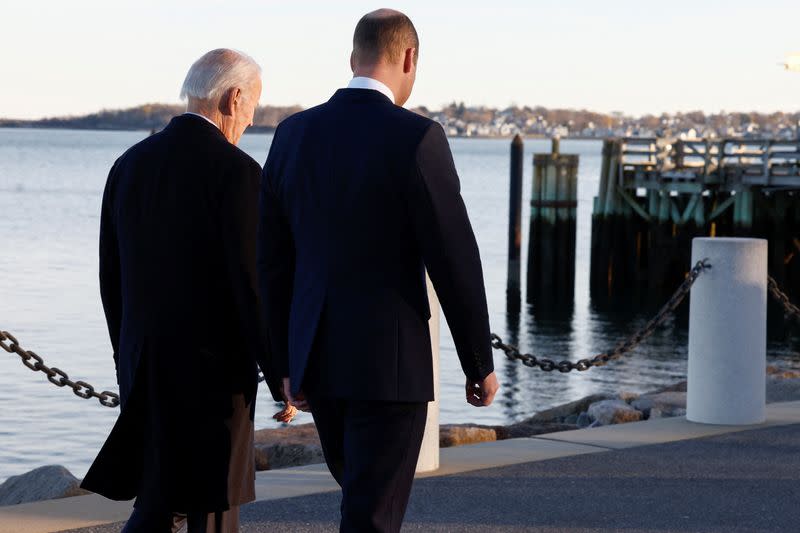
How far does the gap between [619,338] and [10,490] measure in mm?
20189

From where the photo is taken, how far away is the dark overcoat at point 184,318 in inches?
147

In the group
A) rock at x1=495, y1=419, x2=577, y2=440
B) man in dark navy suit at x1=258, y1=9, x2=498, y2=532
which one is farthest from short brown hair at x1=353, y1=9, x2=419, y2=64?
rock at x1=495, y1=419, x2=577, y2=440

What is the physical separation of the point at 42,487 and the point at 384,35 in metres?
3.92

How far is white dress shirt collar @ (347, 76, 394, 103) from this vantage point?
3582 mm

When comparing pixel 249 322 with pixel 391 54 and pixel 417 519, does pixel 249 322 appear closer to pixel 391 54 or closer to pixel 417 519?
pixel 391 54

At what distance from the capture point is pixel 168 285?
372 centimetres

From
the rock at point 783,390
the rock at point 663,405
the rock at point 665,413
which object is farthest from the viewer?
the rock at point 783,390

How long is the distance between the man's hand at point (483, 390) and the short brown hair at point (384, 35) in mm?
862

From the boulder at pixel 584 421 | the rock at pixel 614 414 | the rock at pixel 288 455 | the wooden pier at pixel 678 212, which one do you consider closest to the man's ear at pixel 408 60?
the rock at pixel 288 455

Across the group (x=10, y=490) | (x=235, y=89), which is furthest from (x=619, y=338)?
(x=235, y=89)

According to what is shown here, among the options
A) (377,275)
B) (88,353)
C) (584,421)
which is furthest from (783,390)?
(88,353)

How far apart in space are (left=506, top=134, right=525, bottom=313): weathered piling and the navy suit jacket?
26.8 meters

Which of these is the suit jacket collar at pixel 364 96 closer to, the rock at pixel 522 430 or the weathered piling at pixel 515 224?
the rock at pixel 522 430

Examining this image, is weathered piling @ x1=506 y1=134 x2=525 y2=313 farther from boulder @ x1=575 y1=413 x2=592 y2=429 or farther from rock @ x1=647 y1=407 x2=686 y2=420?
rock @ x1=647 y1=407 x2=686 y2=420
